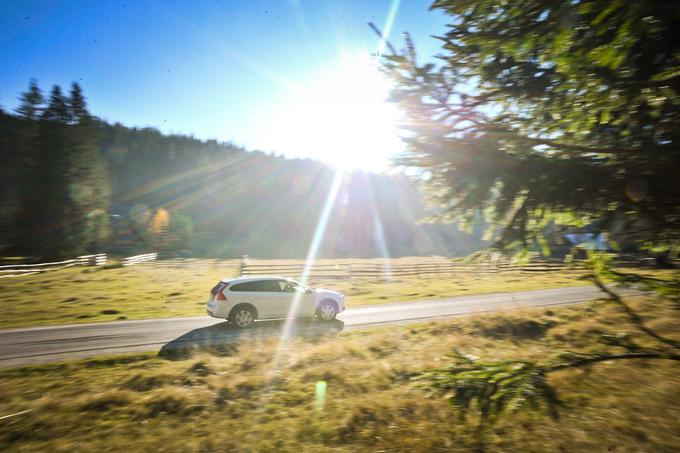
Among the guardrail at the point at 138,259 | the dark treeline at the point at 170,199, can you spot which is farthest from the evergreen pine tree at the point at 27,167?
the guardrail at the point at 138,259

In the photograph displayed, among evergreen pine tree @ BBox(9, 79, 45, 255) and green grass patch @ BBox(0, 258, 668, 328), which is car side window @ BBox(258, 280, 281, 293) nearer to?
green grass patch @ BBox(0, 258, 668, 328)

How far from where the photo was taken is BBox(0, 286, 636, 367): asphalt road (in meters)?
9.21

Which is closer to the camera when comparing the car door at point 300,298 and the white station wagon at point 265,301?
the white station wagon at point 265,301

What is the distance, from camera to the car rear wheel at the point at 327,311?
13209mm

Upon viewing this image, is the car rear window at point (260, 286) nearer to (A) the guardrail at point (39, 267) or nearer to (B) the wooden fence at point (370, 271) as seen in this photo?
(B) the wooden fence at point (370, 271)

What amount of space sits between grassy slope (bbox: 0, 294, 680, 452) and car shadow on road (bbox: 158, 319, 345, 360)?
1.76 feet

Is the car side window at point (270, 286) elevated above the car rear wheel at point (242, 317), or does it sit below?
above

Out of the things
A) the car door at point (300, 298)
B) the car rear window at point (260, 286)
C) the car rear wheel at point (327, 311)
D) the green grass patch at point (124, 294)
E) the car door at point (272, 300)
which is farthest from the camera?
the green grass patch at point (124, 294)

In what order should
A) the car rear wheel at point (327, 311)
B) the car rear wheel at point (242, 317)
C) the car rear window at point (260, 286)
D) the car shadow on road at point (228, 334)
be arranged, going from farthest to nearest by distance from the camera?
the car rear wheel at point (327, 311) < the car rear window at point (260, 286) < the car rear wheel at point (242, 317) < the car shadow on road at point (228, 334)

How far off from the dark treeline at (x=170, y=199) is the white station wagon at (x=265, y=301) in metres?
34.6

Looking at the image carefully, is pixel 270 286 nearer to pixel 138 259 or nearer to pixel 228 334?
pixel 228 334

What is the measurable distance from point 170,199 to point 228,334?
97.2 meters

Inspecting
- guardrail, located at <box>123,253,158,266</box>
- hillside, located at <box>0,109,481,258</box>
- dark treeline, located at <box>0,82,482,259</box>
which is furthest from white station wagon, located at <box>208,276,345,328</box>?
hillside, located at <box>0,109,481,258</box>

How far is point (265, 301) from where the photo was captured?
1240 cm
